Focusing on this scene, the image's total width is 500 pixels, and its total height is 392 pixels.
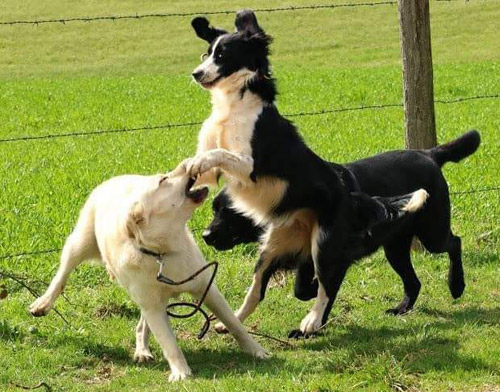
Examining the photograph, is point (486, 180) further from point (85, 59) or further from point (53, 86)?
point (85, 59)

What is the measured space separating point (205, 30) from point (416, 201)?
5.78 feet

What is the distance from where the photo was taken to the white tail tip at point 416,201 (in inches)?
254

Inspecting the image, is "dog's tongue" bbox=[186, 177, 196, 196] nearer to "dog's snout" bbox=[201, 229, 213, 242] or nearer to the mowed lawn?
the mowed lawn

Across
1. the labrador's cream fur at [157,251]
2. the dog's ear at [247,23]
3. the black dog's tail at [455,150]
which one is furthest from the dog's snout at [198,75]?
the black dog's tail at [455,150]

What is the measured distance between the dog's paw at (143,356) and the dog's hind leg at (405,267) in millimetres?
1797

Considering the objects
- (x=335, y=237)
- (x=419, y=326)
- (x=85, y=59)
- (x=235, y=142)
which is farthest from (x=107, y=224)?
(x=85, y=59)

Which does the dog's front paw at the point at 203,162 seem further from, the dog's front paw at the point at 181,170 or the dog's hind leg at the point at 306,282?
the dog's hind leg at the point at 306,282

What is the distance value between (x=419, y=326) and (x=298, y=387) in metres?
1.63

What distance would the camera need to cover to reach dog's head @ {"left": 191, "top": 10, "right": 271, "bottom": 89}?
6188 mm

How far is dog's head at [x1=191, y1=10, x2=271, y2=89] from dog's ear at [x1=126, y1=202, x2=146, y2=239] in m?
1.13

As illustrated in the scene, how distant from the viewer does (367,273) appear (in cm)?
788

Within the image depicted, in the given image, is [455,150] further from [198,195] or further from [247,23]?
[198,195]

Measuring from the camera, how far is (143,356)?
5.93 metres

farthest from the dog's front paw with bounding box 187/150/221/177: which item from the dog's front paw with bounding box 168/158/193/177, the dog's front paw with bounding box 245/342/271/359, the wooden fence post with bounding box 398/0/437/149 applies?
the wooden fence post with bounding box 398/0/437/149
